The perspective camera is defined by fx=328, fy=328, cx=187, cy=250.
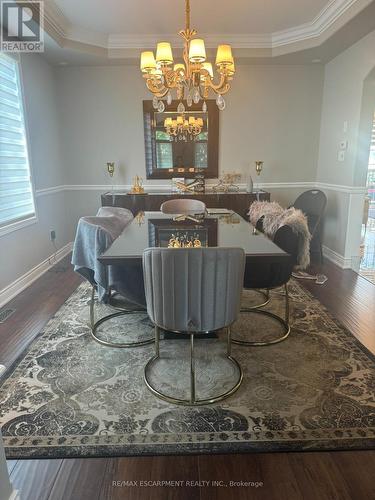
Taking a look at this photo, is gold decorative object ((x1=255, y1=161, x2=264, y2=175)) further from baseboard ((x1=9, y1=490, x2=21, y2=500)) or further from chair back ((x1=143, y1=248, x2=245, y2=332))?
baseboard ((x1=9, y1=490, x2=21, y2=500))

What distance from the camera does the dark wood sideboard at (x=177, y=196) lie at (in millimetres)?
4441

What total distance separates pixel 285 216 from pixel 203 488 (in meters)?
1.77

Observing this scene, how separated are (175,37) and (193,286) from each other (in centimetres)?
364

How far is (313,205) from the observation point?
435 centimetres

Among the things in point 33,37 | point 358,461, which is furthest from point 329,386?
point 33,37

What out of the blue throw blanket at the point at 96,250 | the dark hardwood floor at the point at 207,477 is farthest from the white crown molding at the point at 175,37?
the dark hardwood floor at the point at 207,477

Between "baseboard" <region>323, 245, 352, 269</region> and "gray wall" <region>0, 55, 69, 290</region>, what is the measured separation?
12.2ft

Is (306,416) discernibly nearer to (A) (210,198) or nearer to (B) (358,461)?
(B) (358,461)

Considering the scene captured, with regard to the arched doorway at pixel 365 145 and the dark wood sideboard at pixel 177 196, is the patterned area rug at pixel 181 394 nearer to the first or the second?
the arched doorway at pixel 365 145

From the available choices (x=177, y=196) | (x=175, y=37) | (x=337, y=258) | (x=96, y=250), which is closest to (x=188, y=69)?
(x=96, y=250)

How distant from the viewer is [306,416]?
1.63 m

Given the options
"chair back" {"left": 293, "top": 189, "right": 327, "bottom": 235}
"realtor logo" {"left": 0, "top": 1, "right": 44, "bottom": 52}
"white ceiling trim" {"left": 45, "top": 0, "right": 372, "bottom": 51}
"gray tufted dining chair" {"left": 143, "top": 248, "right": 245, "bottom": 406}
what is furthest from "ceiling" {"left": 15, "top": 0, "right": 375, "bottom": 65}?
"gray tufted dining chair" {"left": 143, "top": 248, "right": 245, "bottom": 406}

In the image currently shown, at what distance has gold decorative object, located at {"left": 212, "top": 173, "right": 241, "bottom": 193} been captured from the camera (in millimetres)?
4762

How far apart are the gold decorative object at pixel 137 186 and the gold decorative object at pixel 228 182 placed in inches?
41.1
